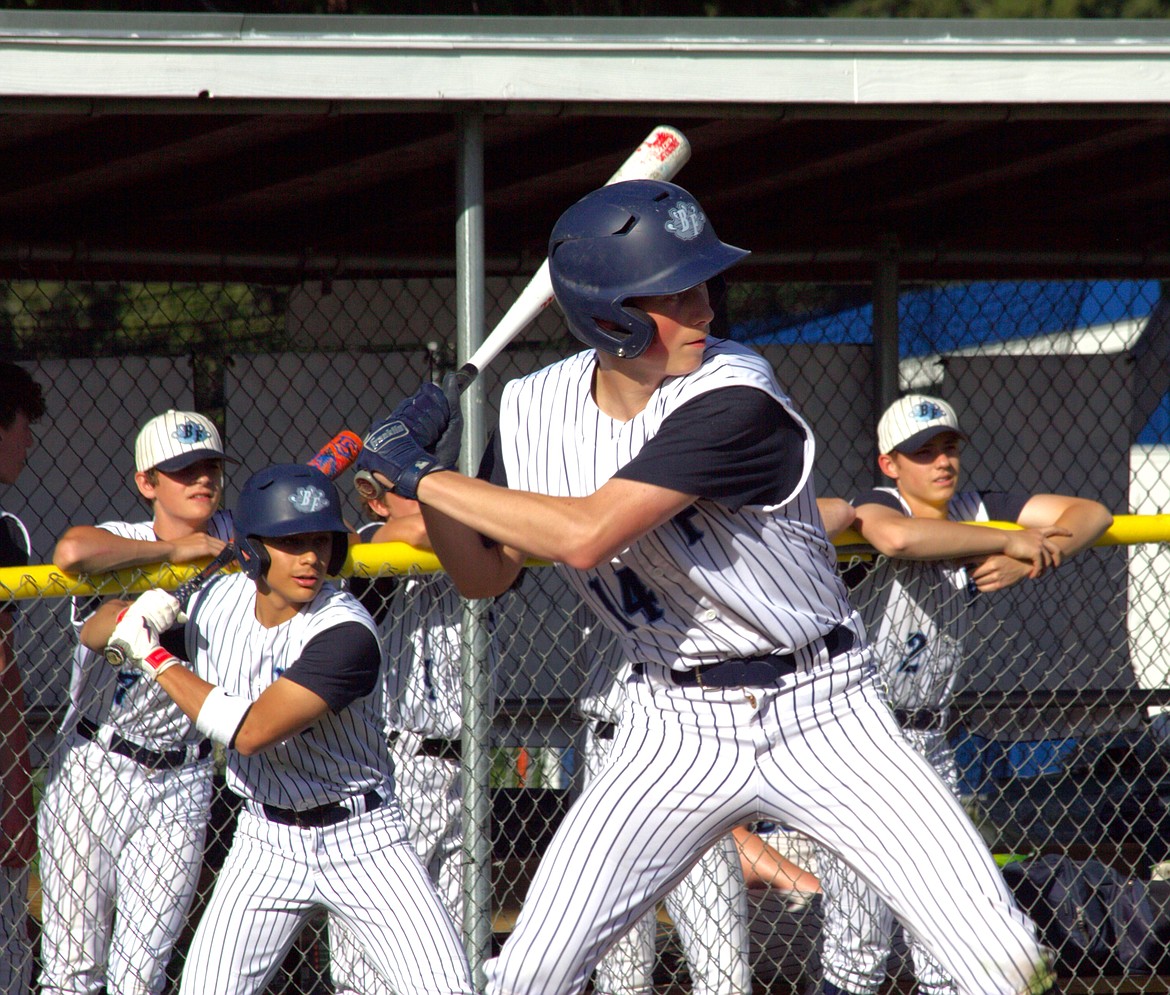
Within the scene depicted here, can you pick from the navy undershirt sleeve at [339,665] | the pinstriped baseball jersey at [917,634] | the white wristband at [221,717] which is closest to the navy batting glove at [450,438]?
the navy undershirt sleeve at [339,665]

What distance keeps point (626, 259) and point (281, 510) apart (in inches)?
41.5

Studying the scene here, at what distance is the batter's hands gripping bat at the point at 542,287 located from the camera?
2742 mm

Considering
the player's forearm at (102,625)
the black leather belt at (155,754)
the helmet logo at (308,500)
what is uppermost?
the helmet logo at (308,500)

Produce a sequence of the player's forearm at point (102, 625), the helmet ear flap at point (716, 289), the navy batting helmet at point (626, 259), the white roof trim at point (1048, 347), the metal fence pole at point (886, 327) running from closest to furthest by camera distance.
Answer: the navy batting helmet at point (626, 259) → the helmet ear flap at point (716, 289) → the player's forearm at point (102, 625) → the metal fence pole at point (886, 327) → the white roof trim at point (1048, 347)

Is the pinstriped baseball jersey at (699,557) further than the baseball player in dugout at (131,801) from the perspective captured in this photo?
No

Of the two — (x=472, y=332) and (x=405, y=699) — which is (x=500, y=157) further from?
(x=405, y=699)

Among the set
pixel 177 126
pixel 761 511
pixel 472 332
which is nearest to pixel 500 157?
pixel 177 126

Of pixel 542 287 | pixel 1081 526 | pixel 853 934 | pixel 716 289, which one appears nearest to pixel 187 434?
pixel 542 287

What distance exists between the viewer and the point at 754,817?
2.41 metres

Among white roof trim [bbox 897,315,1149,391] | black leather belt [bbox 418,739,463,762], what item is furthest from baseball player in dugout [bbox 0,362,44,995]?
white roof trim [bbox 897,315,1149,391]

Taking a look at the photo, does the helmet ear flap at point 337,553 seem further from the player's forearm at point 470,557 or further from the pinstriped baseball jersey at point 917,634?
the pinstriped baseball jersey at point 917,634

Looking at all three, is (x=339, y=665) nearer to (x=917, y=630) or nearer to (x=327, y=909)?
(x=327, y=909)

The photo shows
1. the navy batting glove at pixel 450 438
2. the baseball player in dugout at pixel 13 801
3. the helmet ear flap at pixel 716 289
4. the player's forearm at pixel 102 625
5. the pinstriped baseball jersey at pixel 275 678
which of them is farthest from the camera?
the baseball player in dugout at pixel 13 801

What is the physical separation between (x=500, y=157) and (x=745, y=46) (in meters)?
1.33
